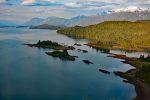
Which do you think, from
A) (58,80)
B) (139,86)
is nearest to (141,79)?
(139,86)

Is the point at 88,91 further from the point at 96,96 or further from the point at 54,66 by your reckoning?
the point at 54,66

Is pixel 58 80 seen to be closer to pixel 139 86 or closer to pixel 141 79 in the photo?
pixel 139 86

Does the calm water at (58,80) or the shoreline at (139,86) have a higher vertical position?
the calm water at (58,80)

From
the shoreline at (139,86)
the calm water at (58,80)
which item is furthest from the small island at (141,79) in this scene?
the calm water at (58,80)

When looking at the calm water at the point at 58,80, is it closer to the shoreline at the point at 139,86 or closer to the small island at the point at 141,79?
the shoreline at the point at 139,86

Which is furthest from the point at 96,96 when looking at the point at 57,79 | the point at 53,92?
the point at 57,79

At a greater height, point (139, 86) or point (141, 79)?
point (141, 79)

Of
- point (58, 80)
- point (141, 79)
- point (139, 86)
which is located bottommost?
point (139, 86)

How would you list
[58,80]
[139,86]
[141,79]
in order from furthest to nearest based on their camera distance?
[141,79], [58,80], [139,86]

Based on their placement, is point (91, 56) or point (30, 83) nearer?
point (30, 83)

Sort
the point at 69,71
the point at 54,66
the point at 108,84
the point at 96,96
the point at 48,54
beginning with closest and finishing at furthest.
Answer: the point at 96,96 < the point at 108,84 < the point at 69,71 < the point at 54,66 < the point at 48,54

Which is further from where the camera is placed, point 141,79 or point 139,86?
point 141,79
